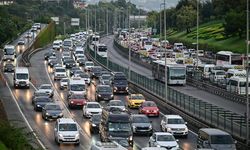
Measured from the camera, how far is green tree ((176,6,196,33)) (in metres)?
182

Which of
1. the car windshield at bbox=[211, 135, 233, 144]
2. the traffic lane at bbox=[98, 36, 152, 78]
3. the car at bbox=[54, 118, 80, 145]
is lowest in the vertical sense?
the traffic lane at bbox=[98, 36, 152, 78]

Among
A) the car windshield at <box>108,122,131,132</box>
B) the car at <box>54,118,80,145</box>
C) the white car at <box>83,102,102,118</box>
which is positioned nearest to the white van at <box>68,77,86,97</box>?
the white car at <box>83,102,102,118</box>

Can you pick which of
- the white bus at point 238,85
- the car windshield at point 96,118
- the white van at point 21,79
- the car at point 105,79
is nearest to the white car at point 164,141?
the car windshield at point 96,118

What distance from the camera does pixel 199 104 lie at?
177 feet

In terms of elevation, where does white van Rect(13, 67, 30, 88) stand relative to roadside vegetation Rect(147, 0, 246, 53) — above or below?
below

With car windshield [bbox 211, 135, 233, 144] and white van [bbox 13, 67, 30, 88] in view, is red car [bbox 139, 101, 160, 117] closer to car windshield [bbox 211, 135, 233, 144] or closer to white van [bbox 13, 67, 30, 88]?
car windshield [bbox 211, 135, 233, 144]

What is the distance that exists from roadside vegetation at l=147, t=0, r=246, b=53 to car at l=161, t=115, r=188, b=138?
73.9 metres

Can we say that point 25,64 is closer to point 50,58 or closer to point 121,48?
point 50,58

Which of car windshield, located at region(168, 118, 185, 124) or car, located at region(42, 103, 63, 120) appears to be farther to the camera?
car, located at region(42, 103, 63, 120)

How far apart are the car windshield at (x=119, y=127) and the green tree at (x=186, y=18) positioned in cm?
14217

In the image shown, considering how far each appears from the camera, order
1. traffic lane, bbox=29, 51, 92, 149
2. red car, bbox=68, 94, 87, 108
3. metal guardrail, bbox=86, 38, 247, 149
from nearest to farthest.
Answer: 1. metal guardrail, bbox=86, 38, 247, 149
2. traffic lane, bbox=29, 51, 92, 149
3. red car, bbox=68, 94, 87, 108

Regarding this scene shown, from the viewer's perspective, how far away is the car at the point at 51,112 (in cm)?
5384

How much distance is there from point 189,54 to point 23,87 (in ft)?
196

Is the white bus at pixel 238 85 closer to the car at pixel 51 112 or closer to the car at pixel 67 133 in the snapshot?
the car at pixel 51 112
